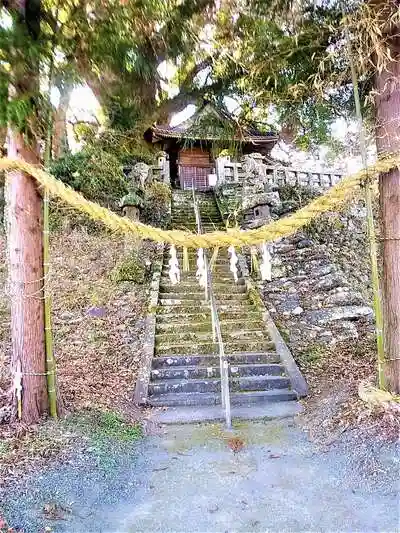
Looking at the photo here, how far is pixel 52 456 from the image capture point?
3248 mm

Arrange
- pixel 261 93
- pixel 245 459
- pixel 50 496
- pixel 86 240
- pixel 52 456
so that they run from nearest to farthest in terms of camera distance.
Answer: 1. pixel 50 496
2. pixel 52 456
3. pixel 245 459
4. pixel 261 93
5. pixel 86 240

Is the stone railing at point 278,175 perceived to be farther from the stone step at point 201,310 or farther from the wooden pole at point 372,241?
the wooden pole at point 372,241

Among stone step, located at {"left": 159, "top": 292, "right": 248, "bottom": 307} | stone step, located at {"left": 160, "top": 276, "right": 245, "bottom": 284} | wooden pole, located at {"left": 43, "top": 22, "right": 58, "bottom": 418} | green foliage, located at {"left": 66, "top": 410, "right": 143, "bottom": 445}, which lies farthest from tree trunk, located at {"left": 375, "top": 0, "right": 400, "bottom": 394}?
stone step, located at {"left": 160, "top": 276, "right": 245, "bottom": 284}

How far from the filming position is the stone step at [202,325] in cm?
632

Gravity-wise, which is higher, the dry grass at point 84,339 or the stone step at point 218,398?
the dry grass at point 84,339

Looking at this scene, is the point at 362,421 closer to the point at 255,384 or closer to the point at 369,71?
the point at 255,384

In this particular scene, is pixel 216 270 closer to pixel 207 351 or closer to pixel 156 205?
pixel 207 351

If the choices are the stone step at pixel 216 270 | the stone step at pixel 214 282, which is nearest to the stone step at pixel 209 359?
the stone step at pixel 214 282

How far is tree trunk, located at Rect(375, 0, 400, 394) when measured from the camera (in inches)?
150

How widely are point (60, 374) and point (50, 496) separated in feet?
7.94

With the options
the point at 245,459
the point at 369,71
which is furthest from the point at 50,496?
the point at 369,71

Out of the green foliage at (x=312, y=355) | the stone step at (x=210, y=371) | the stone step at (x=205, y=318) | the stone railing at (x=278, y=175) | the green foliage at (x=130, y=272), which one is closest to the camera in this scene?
the stone step at (x=210, y=371)

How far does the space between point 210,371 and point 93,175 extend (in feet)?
24.1

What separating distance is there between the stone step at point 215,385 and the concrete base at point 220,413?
0.33 meters
